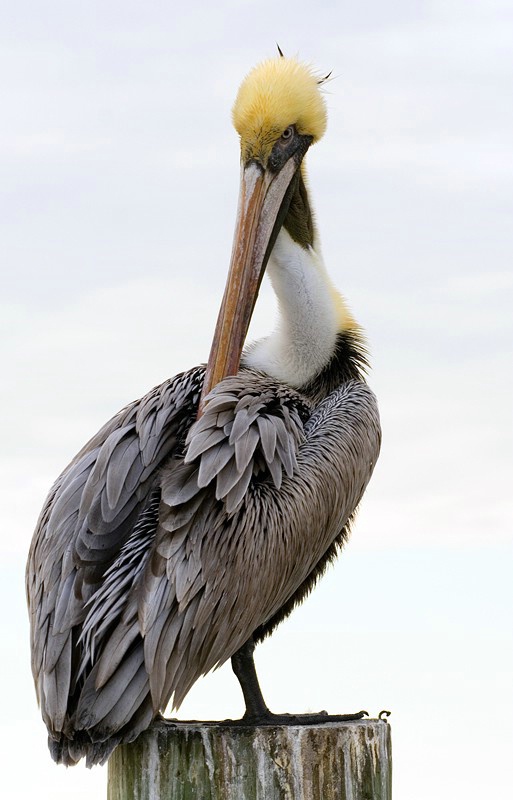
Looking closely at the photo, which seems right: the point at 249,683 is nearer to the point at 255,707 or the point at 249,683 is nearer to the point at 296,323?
the point at 255,707

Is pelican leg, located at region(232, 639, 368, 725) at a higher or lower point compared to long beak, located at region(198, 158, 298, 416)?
lower

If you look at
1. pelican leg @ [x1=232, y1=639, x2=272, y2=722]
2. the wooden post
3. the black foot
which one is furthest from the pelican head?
the wooden post

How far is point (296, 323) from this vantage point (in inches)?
257

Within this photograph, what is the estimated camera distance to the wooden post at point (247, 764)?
201 inches

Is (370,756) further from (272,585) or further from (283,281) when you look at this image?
(283,281)

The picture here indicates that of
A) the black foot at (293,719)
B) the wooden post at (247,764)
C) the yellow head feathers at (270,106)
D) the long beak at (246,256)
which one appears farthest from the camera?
the yellow head feathers at (270,106)

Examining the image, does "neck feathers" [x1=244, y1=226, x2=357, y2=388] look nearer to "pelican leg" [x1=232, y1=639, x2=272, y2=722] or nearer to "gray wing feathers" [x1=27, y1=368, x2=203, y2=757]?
"gray wing feathers" [x1=27, y1=368, x2=203, y2=757]

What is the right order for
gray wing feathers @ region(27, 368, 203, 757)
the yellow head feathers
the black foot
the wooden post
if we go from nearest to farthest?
the wooden post < gray wing feathers @ region(27, 368, 203, 757) < the black foot < the yellow head feathers

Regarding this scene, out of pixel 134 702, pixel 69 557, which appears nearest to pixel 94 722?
pixel 134 702

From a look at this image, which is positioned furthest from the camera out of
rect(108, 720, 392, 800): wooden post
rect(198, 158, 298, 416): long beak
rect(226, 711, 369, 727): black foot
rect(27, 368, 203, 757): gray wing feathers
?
rect(198, 158, 298, 416): long beak

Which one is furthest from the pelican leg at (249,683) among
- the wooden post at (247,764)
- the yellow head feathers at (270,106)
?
the yellow head feathers at (270,106)

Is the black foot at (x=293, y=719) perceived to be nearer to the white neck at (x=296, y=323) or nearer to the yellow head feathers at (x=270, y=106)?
the white neck at (x=296, y=323)

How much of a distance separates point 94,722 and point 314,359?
90.4 inches

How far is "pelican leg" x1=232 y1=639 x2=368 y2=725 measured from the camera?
225 inches
